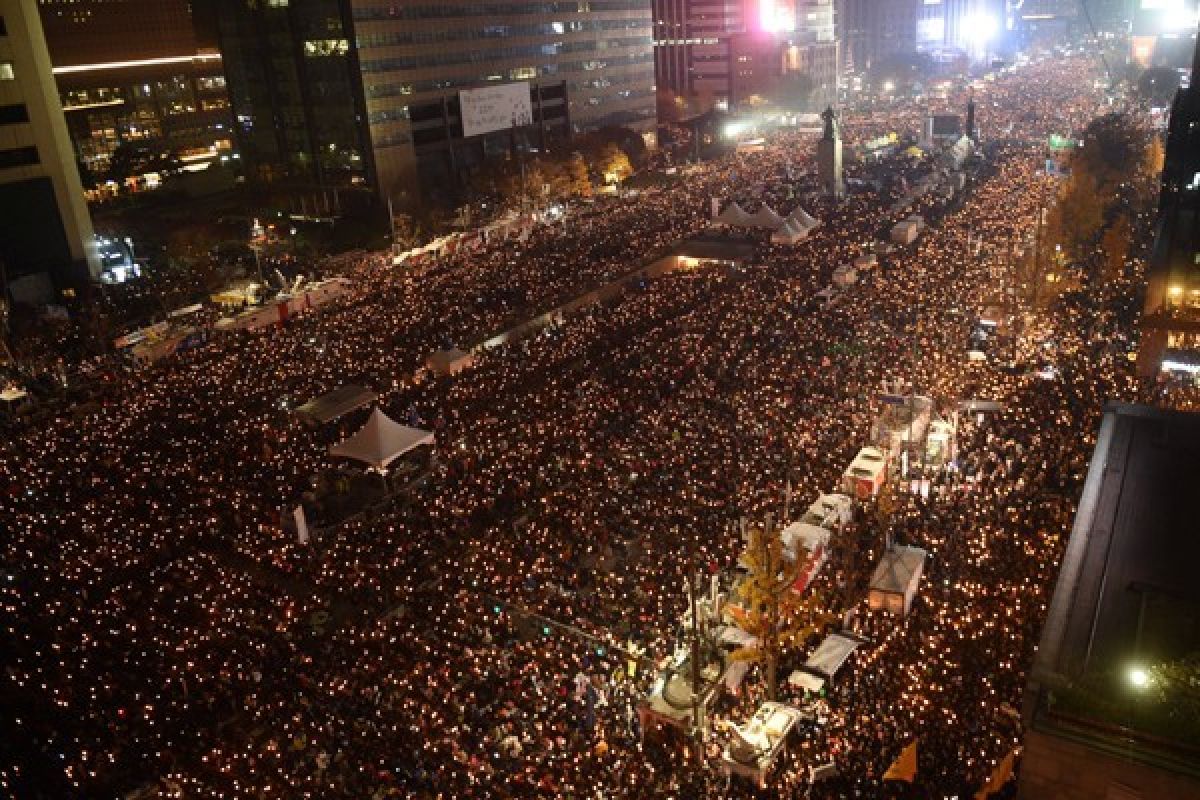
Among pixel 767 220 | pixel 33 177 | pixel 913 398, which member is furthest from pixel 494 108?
pixel 913 398

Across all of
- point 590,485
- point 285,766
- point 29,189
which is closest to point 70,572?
point 285,766

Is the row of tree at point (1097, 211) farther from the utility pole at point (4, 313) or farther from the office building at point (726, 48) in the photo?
the office building at point (726, 48)

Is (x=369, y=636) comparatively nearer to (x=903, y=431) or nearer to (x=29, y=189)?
(x=903, y=431)

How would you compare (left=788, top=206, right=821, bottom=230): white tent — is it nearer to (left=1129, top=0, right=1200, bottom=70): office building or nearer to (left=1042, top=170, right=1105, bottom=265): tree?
(left=1042, top=170, right=1105, bottom=265): tree

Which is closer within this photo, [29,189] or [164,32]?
[29,189]

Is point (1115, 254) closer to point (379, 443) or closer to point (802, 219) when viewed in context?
point (802, 219)
